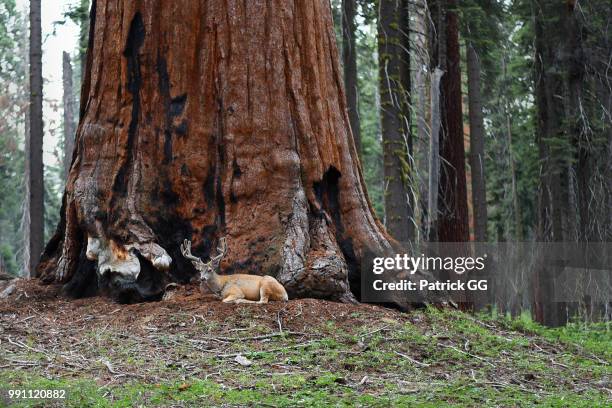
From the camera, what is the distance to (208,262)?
10.4m

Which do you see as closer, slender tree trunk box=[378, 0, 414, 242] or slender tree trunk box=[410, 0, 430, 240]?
slender tree trunk box=[378, 0, 414, 242]

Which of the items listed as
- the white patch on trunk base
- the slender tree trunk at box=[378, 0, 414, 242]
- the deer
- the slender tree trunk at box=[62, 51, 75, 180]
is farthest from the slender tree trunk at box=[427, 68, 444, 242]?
the slender tree trunk at box=[62, 51, 75, 180]

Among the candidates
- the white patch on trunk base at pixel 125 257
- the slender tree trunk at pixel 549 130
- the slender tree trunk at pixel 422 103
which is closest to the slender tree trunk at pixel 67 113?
the slender tree trunk at pixel 422 103

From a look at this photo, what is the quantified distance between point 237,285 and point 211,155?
1.75 metres

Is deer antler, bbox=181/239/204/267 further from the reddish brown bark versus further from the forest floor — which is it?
the reddish brown bark

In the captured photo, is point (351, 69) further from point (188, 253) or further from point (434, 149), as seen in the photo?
point (188, 253)

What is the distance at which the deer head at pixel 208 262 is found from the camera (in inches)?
403

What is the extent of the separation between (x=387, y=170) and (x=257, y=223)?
19.6ft

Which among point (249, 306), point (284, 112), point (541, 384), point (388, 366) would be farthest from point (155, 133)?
point (541, 384)

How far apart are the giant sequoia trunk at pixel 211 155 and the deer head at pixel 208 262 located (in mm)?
187

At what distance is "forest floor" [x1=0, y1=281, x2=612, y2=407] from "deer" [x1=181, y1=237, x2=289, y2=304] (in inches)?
7.6

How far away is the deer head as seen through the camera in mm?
10242

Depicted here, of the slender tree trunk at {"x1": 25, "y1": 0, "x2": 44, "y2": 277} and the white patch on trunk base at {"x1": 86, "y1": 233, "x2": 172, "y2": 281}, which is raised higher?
the slender tree trunk at {"x1": 25, "y1": 0, "x2": 44, "y2": 277}

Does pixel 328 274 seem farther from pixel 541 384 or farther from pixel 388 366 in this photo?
pixel 541 384
